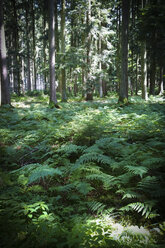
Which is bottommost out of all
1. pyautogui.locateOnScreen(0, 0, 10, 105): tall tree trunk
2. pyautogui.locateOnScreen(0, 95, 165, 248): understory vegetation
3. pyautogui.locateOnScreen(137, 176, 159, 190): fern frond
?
pyautogui.locateOnScreen(0, 95, 165, 248): understory vegetation

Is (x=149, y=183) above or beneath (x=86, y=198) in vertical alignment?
above

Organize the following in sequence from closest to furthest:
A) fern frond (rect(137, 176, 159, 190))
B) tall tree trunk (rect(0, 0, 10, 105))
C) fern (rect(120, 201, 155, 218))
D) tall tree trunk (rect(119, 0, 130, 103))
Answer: fern (rect(120, 201, 155, 218)) < fern frond (rect(137, 176, 159, 190)) < tall tree trunk (rect(119, 0, 130, 103)) < tall tree trunk (rect(0, 0, 10, 105))

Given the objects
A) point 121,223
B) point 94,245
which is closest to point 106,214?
point 121,223

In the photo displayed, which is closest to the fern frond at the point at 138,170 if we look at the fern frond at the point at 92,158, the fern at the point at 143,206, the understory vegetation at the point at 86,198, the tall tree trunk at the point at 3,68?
the understory vegetation at the point at 86,198

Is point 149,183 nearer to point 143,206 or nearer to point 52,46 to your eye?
point 143,206

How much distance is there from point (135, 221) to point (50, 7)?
43.4 ft

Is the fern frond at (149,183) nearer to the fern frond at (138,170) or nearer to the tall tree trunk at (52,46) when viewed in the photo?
the fern frond at (138,170)

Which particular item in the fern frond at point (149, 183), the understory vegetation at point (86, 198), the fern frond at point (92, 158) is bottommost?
the understory vegetation at point (86, 198)

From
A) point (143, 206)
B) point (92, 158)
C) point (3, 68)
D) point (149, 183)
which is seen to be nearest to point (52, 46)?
point (3, 68)

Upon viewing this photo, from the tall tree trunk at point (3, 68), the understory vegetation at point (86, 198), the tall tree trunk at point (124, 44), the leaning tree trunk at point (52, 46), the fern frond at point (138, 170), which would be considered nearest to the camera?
the understory vegetation at point (86, 198)

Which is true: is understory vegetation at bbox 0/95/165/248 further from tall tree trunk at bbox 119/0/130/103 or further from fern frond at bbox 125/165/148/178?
tall tree trunk at bbox 119/0/130/103

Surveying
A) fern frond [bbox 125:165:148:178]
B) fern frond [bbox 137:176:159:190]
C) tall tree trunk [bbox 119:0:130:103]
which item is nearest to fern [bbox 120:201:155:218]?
fern frond [bbox 137:176:159:190]

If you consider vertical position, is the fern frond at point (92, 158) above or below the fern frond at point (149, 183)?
above

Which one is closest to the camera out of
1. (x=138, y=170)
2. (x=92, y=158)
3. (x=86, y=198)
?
(x=138, y=170)
